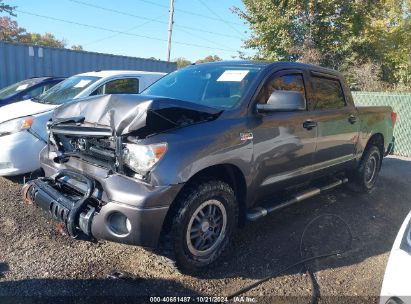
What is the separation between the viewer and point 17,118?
17.4 feet

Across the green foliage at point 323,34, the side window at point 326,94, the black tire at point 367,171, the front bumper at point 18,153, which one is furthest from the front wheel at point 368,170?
the green foliage at point 323,34

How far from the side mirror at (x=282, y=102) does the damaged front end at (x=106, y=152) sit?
0.58 m

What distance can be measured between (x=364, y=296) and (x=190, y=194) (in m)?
1.72

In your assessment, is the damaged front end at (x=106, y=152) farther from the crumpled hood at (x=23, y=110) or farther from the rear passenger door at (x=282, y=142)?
the crumpled hood at (x=23, y=110)

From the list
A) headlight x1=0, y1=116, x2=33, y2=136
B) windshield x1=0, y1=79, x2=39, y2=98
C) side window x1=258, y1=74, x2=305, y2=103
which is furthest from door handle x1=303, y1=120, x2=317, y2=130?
windshield x1=0, y1=79, x2=39, y2=98

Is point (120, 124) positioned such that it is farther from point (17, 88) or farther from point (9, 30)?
point (9, 30)

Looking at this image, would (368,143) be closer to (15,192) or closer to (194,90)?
(194,90)

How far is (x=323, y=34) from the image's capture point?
18172 millimetres

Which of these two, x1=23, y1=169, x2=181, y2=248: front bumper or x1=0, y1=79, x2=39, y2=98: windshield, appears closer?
x1=23, y1=169, x2=181, y2=248: front bumper

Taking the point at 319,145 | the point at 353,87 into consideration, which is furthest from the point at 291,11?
the point at 319,145

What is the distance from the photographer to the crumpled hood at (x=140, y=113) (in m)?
2.89

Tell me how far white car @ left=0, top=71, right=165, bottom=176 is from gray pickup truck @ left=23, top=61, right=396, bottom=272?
1.54 metres

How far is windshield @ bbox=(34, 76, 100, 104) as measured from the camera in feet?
20.7

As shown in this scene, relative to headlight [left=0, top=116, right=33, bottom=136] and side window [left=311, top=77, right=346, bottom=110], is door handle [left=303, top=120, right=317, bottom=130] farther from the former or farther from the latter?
headlight [left=0, top=116, right=33, bottom=136]
